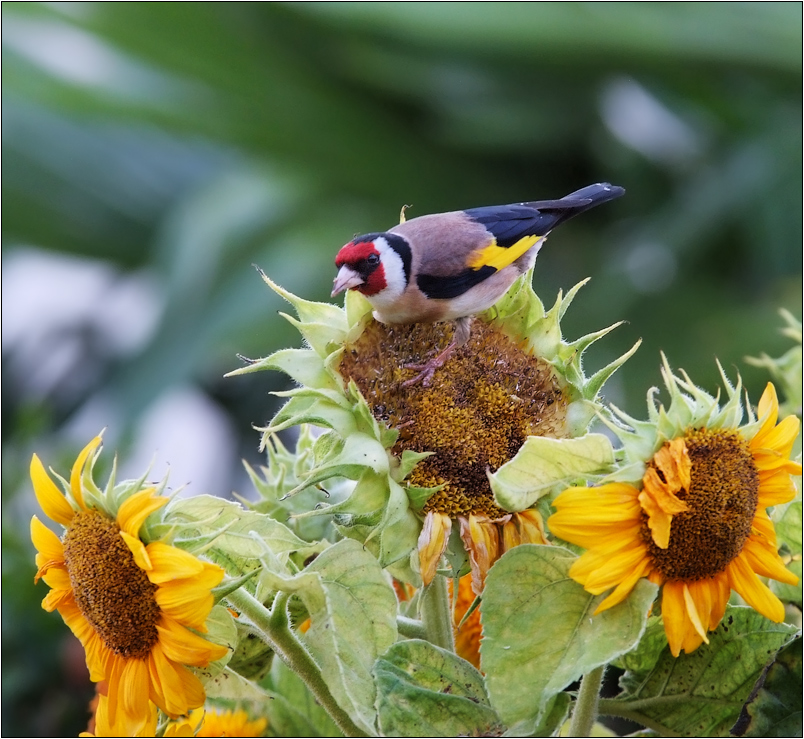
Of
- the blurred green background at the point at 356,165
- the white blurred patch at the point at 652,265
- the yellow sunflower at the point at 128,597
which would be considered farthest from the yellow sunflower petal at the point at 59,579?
the white blurred patch at the point at 652,265

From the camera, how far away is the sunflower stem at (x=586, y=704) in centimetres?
32

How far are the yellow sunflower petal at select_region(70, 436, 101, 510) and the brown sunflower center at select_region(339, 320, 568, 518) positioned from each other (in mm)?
94

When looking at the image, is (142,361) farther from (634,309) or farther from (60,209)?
(634,309)

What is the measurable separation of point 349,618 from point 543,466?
0.08m

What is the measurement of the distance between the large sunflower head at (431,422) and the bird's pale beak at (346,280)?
29 mm

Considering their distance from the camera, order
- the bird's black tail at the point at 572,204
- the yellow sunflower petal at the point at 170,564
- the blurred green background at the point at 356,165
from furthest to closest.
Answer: the blurred green background at the point at 356,165
the bird's black tail at the point at 572,204
the yellow sunflower petal at the point at 170,564

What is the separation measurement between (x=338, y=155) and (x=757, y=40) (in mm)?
772

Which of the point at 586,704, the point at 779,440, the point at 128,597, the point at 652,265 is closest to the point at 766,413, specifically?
the point at 779,440

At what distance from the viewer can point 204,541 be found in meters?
0.32

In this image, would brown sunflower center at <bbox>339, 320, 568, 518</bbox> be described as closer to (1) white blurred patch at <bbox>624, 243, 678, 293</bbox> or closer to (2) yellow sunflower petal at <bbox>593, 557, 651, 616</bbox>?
(2) yellow sunflower petal at <bbox>593, 557, 651, 616</bbox>

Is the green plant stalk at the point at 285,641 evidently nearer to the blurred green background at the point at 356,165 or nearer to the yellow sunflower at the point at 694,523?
the yellow sunflower at the point at 694,523

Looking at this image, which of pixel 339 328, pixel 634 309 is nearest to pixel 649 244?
pixel 634 309

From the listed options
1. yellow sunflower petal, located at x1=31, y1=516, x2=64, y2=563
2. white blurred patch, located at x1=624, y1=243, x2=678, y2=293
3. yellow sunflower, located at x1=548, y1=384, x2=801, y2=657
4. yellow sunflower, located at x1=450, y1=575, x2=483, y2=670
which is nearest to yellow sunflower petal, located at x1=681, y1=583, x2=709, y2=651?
yellow sunflower, located at x1=548, y1=384, x2=801, y2=657

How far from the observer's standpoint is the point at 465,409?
0.35 metres
